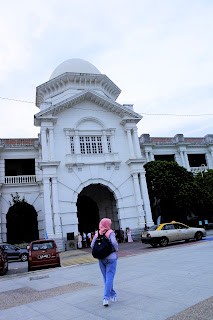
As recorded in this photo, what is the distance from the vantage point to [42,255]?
499 inches

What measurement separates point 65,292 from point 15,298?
1338 mm

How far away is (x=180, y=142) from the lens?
31.8m

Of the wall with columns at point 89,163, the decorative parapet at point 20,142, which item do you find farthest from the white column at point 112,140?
the decorative parapet at point 20,142

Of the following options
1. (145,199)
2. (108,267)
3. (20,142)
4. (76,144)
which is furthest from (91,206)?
(108,267)

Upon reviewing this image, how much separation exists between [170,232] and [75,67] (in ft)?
69.7

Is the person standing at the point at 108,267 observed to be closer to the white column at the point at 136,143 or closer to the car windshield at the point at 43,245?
the car windshield at the point at 43,245

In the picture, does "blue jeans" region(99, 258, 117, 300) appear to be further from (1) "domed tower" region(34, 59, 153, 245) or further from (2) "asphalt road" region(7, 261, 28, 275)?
(1) "domed tower" region(34, 59, 153, 245)

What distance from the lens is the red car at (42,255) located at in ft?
40.9

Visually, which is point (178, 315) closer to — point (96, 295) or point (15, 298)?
point (96, 295)

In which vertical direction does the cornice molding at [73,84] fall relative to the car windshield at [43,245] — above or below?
above

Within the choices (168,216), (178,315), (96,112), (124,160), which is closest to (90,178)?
(124,160)

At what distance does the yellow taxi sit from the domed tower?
233 inches

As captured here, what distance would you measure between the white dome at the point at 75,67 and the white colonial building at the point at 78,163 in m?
0.22

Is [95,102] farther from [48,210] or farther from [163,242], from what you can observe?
[163,242]
